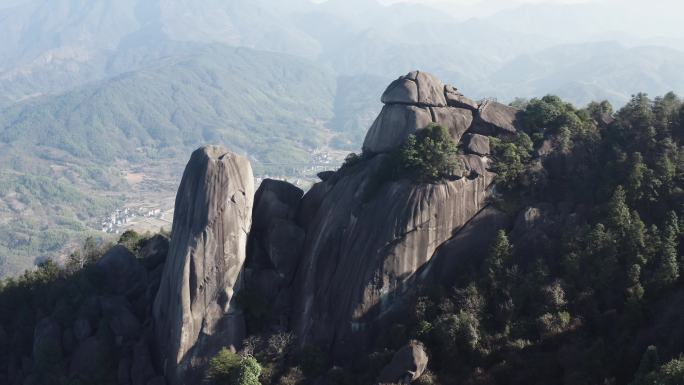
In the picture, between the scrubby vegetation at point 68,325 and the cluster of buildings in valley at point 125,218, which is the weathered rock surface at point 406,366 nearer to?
the scrubby vegetation at point 68,325

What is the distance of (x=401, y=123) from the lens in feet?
128

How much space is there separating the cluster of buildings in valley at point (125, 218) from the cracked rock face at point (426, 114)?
15406 cm

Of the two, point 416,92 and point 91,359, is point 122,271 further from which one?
point 416,92

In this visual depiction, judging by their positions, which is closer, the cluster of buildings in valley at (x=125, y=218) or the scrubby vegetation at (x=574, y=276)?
the scrubby vegetation at (x=574, y=276)

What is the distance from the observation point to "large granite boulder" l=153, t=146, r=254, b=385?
34375mm

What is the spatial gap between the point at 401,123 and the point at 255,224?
1281 centimetres

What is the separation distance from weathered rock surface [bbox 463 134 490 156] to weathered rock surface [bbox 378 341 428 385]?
48.0 feet

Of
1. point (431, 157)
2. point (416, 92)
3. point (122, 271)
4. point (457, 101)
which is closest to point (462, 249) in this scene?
point (431, 157)

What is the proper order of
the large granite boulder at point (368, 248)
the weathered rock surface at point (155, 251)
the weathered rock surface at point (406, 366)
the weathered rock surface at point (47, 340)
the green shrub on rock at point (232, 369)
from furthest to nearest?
1. the weathered rock surface at point (155, 251)
2. the weathered rock surface at point (47, 340)
3. the large granite boulder at point (368, 248)
4. the green shrub on rock at point (232, 369)
5. the weathered rock surface at point (406, 366)

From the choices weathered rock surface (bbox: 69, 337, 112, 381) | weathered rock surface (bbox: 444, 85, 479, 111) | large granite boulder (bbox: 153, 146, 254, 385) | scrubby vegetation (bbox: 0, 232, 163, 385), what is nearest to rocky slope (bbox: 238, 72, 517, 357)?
weathered rock surface (bbox: 444, 85, 479, 111)

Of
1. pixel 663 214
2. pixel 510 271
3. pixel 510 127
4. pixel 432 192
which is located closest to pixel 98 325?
pixel 432 192

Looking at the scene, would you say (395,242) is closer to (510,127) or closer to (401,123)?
(401,123)

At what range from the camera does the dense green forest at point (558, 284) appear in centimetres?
2856

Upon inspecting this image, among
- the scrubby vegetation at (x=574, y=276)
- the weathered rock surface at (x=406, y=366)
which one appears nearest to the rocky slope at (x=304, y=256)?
the scrubby vegetation at (x=574, y=276)
